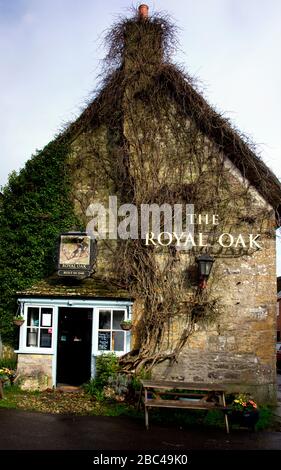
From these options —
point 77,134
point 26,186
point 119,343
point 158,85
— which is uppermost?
point 158,85

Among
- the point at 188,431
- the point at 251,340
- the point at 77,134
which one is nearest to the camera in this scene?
the point at 188,431

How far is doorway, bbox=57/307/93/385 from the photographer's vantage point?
14.4 m

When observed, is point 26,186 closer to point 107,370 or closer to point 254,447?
point 107,370

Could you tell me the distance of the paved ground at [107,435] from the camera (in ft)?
24.4

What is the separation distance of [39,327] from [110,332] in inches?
69.3

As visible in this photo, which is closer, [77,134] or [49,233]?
[49,233]

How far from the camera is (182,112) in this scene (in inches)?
541

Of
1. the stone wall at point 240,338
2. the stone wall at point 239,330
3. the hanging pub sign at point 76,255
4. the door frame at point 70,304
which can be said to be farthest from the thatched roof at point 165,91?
the door frame at point 70,304

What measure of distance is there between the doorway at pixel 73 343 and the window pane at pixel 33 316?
1.88 metres

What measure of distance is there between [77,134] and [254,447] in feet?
31.6

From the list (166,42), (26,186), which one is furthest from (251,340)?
(166,42)

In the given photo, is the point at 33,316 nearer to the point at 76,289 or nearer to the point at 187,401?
the point at 76,289

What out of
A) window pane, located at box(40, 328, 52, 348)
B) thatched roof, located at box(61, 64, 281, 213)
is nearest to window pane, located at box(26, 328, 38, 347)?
window pane, located at box(40, 328, 52, 348)

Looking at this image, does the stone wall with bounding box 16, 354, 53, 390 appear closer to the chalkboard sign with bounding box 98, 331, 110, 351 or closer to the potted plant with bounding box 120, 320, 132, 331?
the chalkboard sign with bounding box 98, 331, 110, 351
